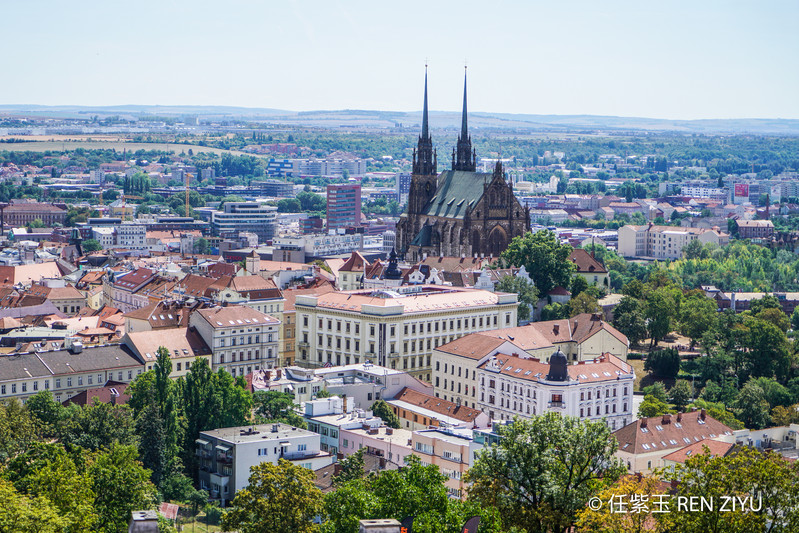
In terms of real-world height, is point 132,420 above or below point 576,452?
below

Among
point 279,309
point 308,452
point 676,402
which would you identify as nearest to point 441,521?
point 308,452

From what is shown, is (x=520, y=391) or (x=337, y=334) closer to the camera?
(x=520, y=391)

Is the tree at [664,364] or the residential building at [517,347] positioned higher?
the residential building at [517,347]

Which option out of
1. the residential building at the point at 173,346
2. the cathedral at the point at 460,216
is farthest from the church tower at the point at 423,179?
the residential building at the point at 173,346

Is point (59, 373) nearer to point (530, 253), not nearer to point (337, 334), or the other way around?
point (337, 334)

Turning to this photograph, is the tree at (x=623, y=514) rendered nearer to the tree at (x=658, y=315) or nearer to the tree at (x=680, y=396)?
the tree at (x=680, y=396)

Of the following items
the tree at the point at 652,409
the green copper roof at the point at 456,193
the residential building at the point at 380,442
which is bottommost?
the tree at the point at 652,409

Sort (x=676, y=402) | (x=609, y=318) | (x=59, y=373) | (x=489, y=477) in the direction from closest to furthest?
1. (x=489, y=477)
2. (x=59, y=373)
3. (x=676, y=402)
4. (x=609, y=318)

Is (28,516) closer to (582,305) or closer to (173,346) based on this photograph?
(173,346)
